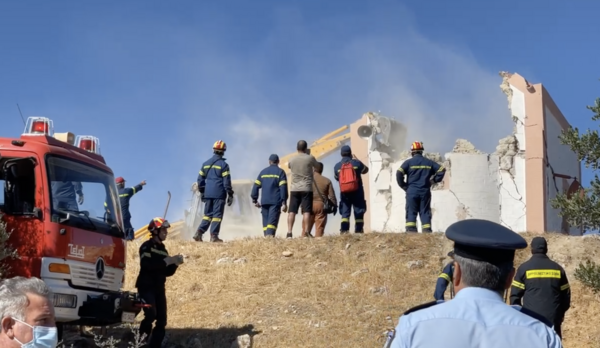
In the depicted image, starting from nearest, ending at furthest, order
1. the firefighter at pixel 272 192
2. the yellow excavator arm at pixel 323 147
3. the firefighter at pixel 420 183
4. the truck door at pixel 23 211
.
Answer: the truck door at pixel 23 211, the firefighter at pixel 420 183, the firefighter at pixel 272 192, the yellow excavator arm at pixel 323 147

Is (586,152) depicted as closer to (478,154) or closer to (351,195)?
(351,195)

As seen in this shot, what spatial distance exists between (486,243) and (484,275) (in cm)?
12

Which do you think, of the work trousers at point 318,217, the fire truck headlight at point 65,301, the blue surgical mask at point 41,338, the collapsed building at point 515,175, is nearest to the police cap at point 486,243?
the blue surgical mask at point 41,338

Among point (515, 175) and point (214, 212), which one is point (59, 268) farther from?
point (515, 175)

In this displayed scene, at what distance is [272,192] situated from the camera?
14641 mm

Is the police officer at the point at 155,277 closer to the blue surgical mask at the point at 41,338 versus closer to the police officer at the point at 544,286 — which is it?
the police officer at the point at 544,286

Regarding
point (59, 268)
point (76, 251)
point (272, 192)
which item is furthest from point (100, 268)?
point (272, 192)

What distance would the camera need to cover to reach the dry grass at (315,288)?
10281mm

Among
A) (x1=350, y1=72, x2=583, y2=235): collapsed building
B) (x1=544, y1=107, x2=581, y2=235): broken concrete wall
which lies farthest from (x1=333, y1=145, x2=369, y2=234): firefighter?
(x1=544, y1=107, x2=581, y2=235): broken concrete wall

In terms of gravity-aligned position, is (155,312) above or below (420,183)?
below

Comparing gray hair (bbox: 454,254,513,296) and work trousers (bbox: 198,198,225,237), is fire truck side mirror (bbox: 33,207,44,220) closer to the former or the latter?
work trousers (bbox: 198,198,225,237)

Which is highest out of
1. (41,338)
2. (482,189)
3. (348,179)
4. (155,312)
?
(482,189)

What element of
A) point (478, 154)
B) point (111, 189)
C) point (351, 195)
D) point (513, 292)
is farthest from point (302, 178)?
point (478, 154)

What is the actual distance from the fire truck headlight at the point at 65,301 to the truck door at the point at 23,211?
12.8 inches
